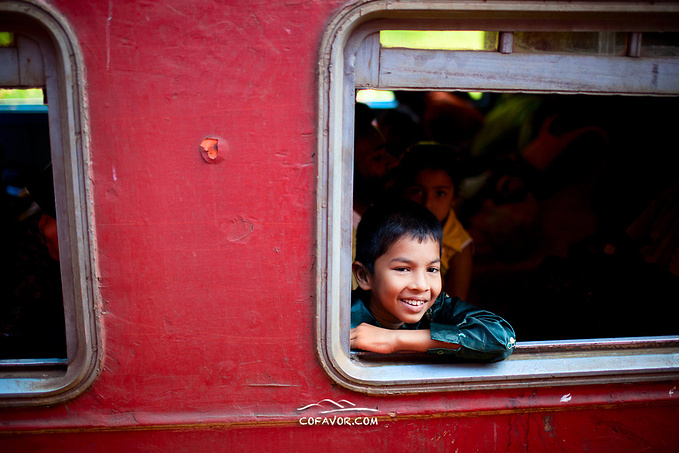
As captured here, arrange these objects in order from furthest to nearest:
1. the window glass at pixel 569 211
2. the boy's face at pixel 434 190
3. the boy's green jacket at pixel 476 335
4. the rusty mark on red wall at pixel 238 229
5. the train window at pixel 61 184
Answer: the window glass at pixel 569 211, the boy's face at pixel 434 190, the boy's green jacket at pixel 476 335, the rusty mark on red wall at pixel 238 229, the train window at pixel 61 184

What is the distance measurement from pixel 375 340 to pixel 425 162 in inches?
54.7

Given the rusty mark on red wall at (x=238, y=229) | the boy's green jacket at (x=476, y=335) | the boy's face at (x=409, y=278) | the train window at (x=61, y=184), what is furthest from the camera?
the boy's face at (x=409, y=278)

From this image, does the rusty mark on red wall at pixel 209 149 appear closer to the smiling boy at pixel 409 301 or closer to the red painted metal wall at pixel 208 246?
the red painted metal wall at pixel 208 246

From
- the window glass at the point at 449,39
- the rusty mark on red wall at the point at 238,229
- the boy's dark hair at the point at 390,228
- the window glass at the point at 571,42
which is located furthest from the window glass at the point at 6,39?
the window glass at the point at 571,42

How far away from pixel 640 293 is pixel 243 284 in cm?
316

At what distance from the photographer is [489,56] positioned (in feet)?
4.86

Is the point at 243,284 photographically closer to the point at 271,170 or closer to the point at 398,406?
the point at 271,170

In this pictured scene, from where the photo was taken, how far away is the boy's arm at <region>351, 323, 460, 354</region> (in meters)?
1.64

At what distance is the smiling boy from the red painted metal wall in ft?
0.66

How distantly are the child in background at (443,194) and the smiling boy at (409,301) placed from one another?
0.73 m

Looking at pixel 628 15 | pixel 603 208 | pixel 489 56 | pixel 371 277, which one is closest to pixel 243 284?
pixel 371 277

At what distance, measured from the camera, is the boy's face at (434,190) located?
264cm

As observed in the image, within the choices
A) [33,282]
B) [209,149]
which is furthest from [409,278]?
[33,282]

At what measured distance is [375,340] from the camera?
165 centimetres
